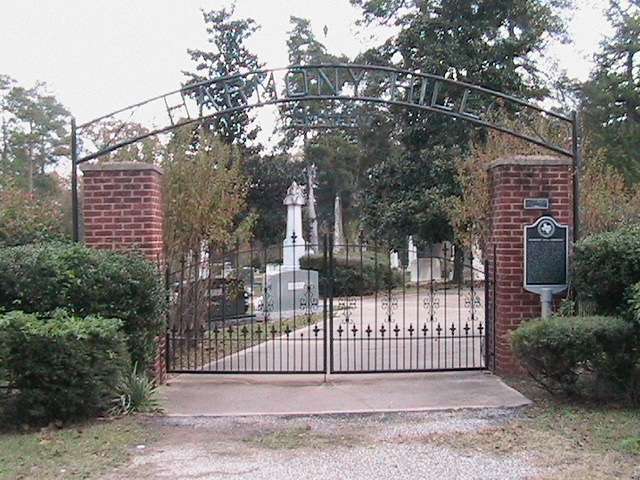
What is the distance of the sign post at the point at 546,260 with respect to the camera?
7.46 meters

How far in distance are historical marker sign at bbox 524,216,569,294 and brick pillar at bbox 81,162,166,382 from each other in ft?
13.6

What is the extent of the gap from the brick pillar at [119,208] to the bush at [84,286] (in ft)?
2.61

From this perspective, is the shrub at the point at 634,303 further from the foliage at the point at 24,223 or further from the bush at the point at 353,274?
the bush at the point at 353,274

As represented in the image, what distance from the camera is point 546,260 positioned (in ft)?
24.6

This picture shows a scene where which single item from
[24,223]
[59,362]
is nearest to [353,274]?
[24,223]

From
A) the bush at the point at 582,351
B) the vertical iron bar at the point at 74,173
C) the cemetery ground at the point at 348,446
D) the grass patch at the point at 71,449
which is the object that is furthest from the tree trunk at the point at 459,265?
the grass patch at the point at 71,449

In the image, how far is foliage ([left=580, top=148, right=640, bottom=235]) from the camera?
1177 centimetres

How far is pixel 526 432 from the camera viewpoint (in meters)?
5.57

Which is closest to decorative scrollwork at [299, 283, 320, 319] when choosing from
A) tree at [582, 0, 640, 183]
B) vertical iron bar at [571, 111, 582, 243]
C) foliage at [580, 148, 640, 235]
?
vertical iron bar at [571, 111, 582, 243]

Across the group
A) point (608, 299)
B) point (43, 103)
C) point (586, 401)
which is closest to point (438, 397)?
point (586, 401)

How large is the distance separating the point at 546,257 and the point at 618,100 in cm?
2544

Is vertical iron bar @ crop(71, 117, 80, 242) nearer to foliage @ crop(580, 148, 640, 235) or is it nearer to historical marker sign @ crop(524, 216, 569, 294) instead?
historical marker sign @ crop(524, 216, 569, 294)

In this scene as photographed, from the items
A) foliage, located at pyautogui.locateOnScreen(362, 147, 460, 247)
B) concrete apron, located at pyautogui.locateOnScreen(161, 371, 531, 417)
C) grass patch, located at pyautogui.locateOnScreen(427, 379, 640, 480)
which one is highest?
foliage, located at pyautogui.locateOnScreen(362, 147, 460, 247)

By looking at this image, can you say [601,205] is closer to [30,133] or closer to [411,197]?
[411,197]
